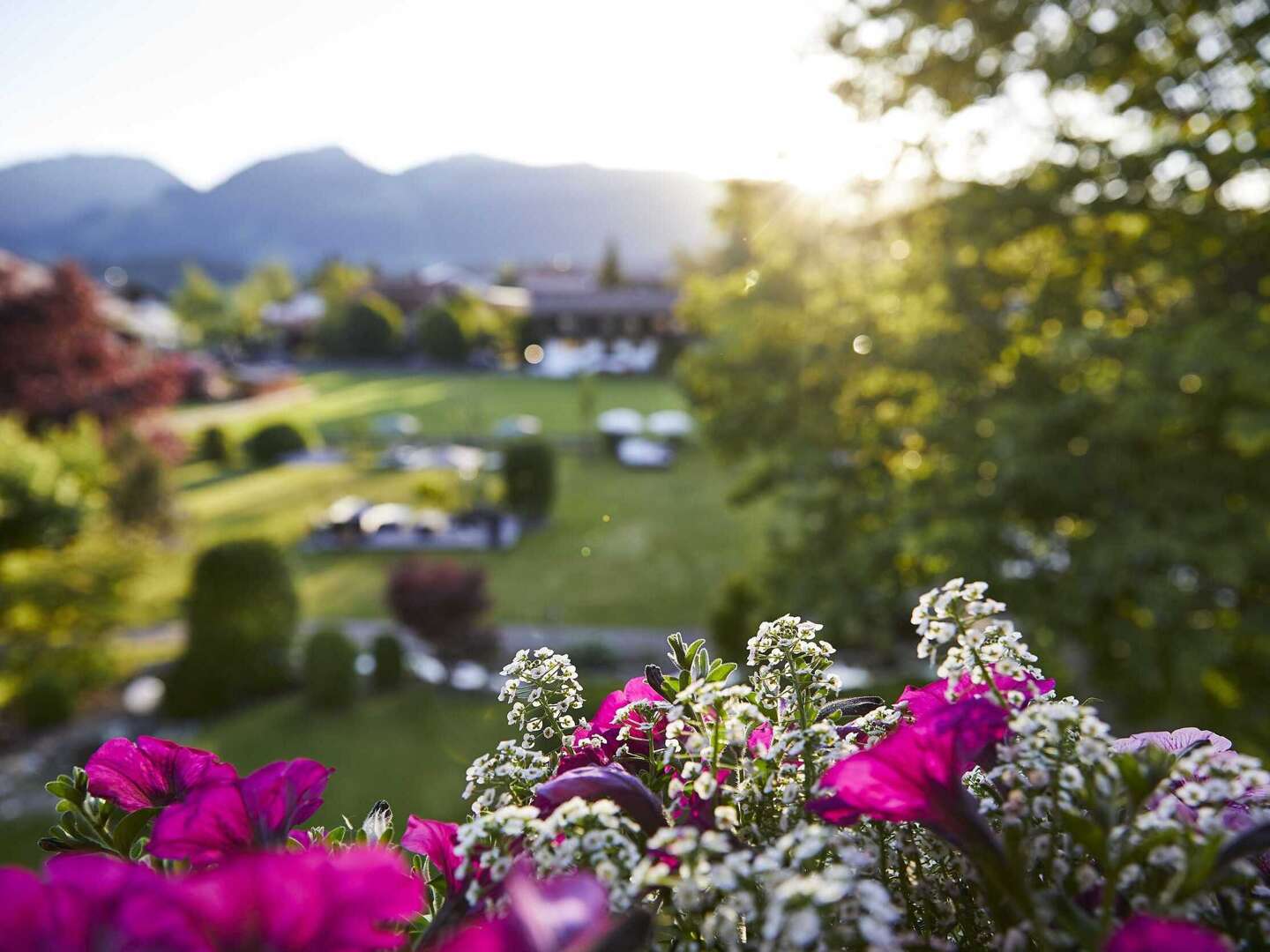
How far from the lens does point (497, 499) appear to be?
1817 centimetres

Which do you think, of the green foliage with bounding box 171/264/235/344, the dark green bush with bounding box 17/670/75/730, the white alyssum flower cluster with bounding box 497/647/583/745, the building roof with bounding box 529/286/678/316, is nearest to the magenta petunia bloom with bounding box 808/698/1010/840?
the white alyssum flower cluster with bounding box 497/647/583/745

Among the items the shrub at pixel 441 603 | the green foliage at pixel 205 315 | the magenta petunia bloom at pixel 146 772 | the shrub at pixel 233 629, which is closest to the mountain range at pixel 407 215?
the green foliage at pixel 205 315

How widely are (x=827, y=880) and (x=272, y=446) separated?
84.0 feet

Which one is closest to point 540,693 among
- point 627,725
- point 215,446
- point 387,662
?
point 627,725

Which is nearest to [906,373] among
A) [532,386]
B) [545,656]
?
[545,656]

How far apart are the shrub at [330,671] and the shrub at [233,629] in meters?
0.86

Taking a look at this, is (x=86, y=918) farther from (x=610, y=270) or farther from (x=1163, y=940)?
(x=610, y=270)

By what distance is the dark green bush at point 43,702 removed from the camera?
30.7 feet

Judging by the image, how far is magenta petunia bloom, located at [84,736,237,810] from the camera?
90cm

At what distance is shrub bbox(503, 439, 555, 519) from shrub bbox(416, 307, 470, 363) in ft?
90.6

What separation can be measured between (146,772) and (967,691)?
961 millimetres

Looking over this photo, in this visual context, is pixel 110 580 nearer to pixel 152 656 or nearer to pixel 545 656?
pixel 152 656

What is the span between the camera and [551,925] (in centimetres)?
54

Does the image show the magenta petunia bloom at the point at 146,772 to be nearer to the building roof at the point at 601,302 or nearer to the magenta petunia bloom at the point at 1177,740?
the magenta petunia bloom at the point at 1177,740
